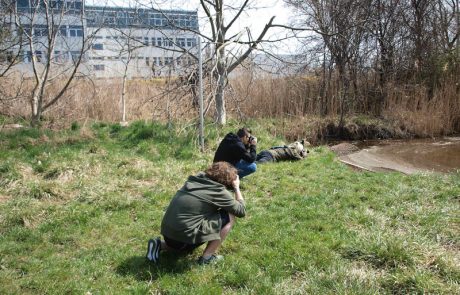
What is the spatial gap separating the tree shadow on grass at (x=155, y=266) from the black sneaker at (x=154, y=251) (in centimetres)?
7

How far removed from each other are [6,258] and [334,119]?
12.0 m

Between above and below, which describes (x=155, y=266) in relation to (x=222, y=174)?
below

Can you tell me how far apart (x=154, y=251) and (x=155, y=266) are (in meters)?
0.15

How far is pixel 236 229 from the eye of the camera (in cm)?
518

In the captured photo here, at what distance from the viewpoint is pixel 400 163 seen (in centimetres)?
1002

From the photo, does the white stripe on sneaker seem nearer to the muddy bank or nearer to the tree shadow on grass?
the tree shadow on grass

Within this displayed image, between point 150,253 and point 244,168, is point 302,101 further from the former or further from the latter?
point 150,253

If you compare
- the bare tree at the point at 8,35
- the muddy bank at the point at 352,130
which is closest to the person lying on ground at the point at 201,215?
the bare tree at the point at 8,35

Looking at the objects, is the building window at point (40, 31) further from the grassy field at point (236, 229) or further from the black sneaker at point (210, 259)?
the black sneaker at point (210, 259)

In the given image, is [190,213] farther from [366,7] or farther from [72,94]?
[366,7]

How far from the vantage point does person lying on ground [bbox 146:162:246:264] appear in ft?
13.3

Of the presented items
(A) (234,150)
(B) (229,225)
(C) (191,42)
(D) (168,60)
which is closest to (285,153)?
(A) (234,150)

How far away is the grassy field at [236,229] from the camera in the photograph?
12.8 feet

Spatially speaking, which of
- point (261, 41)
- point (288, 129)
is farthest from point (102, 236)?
point (288, 129)
